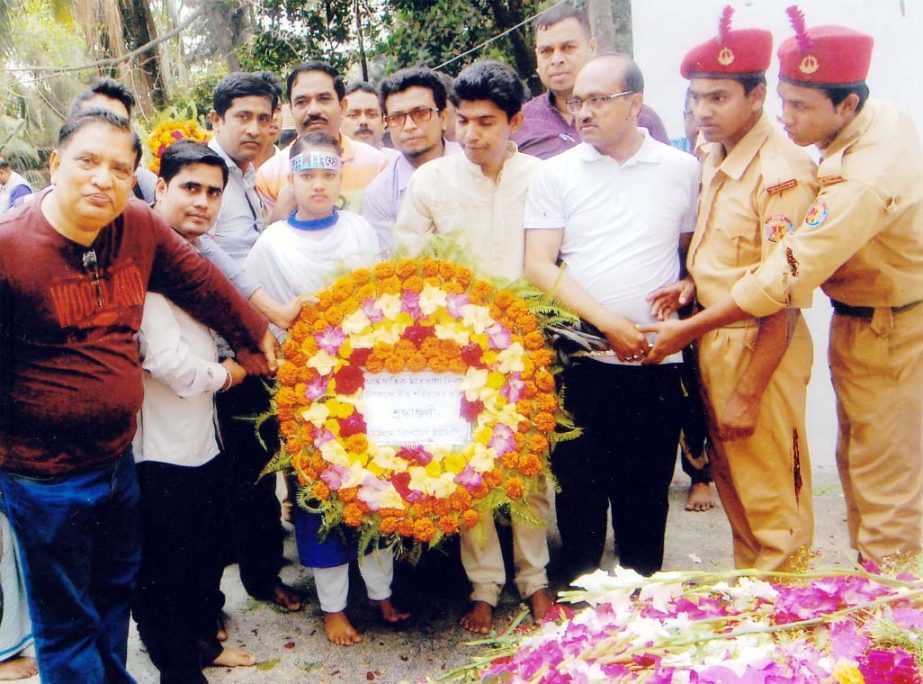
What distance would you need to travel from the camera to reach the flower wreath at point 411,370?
Answer: 120 inches

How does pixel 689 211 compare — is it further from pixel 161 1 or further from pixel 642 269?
pixel 161 1

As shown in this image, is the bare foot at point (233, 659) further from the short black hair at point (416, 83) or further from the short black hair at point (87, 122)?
the short black hair at point (416, 83)

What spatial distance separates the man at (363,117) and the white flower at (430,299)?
2623 millimetres

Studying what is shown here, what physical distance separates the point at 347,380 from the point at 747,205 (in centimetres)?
161

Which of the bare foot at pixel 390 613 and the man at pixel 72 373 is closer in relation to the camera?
the man at pixel 72 373

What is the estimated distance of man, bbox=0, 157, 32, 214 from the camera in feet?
20.3

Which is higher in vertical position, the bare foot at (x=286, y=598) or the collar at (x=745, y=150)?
the collar at (x=745, y=150)

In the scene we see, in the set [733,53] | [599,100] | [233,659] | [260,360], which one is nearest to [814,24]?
[733,53]

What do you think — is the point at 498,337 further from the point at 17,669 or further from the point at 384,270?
the point at 17,669

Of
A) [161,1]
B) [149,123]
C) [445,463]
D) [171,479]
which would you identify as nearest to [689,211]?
[445,463]

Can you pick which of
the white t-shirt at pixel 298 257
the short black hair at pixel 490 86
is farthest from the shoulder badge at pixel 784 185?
the white t-shirt at pixel 298 257

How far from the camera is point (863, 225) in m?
2.87

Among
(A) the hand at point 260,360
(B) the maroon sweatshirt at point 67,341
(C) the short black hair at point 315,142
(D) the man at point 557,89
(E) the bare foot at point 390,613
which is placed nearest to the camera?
(B) the maroon sweatshirt at point 67,341

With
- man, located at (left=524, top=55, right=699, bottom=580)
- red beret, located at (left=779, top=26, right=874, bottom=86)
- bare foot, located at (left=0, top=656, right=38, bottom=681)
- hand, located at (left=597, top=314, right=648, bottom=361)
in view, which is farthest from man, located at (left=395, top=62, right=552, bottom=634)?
Result: bare foot, located at (left=0, top=656, right=38, bottom=681)
